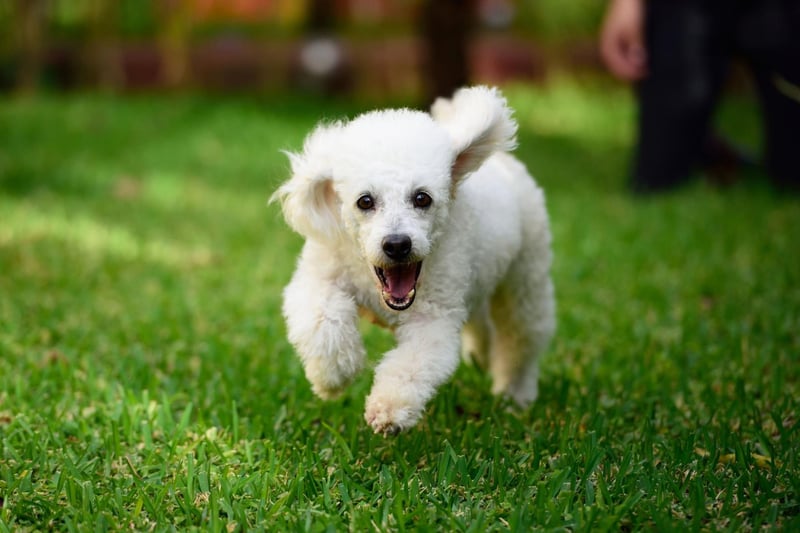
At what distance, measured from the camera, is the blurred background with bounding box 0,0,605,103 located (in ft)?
54.6

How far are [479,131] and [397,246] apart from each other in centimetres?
62

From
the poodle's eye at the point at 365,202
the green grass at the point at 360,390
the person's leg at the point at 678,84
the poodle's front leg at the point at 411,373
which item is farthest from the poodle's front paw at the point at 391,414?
the person's leg at the point at 678,84

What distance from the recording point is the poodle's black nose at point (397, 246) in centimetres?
306

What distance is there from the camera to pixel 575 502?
299 centimetres

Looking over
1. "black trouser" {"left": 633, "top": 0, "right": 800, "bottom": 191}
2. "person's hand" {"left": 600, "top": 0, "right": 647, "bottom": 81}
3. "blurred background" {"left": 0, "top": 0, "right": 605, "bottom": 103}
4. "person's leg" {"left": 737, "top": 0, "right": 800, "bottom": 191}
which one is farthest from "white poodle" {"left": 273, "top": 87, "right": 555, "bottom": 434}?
"blurred background" {"left": 0, "top": 0, "right": 605, "bottom": 103}

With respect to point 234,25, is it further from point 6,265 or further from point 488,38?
point 6,265

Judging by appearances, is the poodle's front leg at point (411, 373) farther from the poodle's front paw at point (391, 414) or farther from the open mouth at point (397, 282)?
the open mouth at point (397, 282)

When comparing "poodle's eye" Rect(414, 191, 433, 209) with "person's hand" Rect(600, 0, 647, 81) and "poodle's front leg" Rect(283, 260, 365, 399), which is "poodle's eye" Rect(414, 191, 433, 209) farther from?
"person's hand" Rect(600, 0, 647, 81)

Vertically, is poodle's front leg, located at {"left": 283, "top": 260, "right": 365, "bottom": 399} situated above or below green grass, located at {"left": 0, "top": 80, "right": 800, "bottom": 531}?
above

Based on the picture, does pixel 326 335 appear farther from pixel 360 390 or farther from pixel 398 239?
pixel 360 390

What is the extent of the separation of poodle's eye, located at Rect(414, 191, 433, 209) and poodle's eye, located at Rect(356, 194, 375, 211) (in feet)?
0.49

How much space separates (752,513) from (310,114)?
480 inches

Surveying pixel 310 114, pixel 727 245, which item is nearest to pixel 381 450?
pixel 727 245

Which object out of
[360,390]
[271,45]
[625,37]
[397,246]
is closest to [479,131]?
[397,246]
